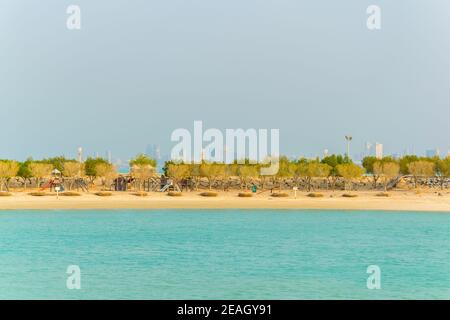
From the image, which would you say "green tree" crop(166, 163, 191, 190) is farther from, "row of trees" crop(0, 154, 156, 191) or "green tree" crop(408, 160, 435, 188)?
"green tree" crop(408, 160, 435, 188)

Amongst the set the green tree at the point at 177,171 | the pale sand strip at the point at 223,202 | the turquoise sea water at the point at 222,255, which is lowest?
the turquoise sea water at the point at 222,255

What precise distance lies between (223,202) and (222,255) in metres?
29.8

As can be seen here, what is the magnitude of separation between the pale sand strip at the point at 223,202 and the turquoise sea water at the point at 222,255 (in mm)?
5652

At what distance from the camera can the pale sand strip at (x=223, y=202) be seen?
54487mm

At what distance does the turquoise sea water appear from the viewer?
68.8 feet

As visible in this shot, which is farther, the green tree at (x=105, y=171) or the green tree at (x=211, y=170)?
the green tree at (x=105, y=171)

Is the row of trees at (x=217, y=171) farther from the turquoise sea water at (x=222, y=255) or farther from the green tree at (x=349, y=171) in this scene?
the turquoise sea water at (x=222, y=255)

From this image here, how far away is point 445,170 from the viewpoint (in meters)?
77.5

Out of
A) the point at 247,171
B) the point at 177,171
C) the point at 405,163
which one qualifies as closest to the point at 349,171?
the point at 247,171

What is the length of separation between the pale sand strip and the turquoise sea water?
18.5ft

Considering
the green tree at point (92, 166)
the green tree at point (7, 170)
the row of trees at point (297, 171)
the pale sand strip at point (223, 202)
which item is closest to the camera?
the pale sand strip at point (223, 202)

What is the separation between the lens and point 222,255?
29016 mm

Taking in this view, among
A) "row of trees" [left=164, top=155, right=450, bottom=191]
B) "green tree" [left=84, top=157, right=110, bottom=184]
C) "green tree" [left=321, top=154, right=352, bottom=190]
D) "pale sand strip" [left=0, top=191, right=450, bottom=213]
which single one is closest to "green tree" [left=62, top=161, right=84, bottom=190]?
"green tree" [left=84, top=157, right=110, bottom=184]

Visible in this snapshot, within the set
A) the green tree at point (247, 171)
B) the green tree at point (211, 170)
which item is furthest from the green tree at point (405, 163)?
the green tree at point (211, 170)
